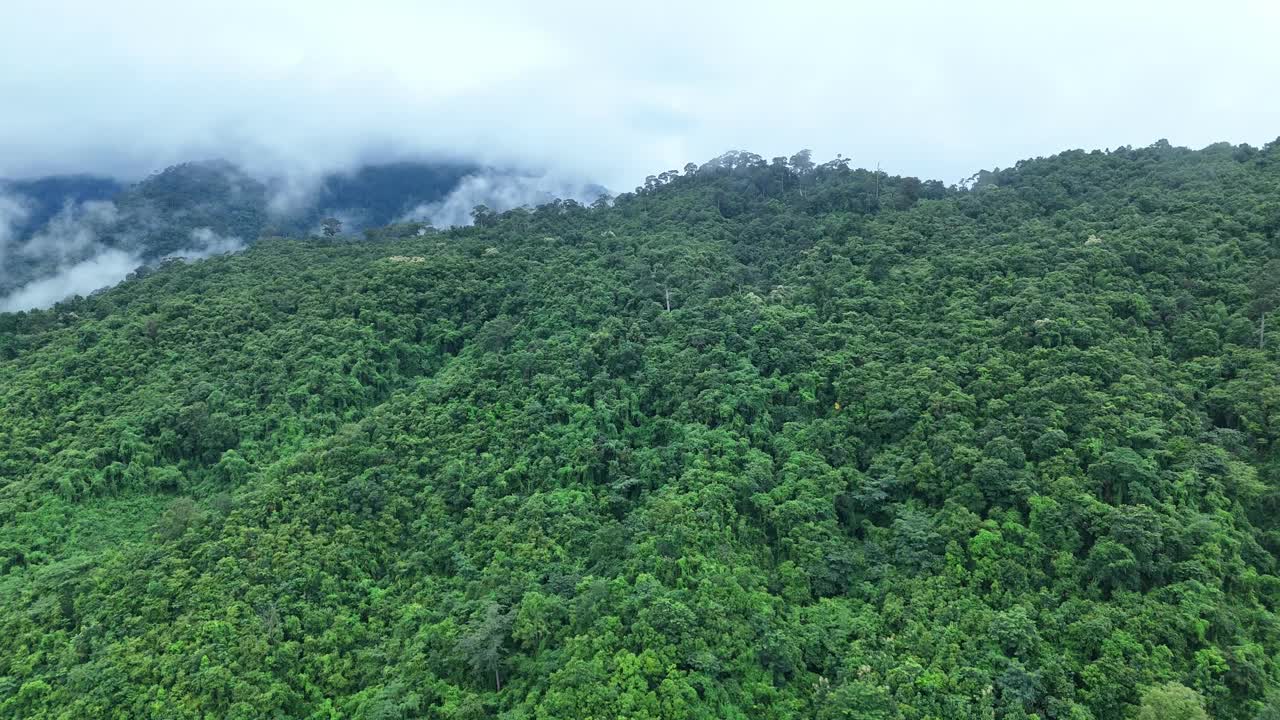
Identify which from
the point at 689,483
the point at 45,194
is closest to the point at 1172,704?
the point at 689,483

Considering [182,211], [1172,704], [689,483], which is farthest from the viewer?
[182,211]

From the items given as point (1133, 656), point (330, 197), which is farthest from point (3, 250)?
point (1133, 656)

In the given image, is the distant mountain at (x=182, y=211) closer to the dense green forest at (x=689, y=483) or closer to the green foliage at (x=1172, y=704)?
the dense green forest at (x=689, y=483)

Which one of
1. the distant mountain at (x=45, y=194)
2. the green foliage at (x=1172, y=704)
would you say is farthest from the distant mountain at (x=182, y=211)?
the green foliage at (x=1172, y=704)

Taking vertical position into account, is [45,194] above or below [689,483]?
above

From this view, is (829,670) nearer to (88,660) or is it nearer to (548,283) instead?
(88,660)

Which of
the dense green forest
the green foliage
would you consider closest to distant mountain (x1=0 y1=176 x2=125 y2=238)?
the dense green forest

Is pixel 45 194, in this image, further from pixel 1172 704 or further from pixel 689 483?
pixel 1172 704
